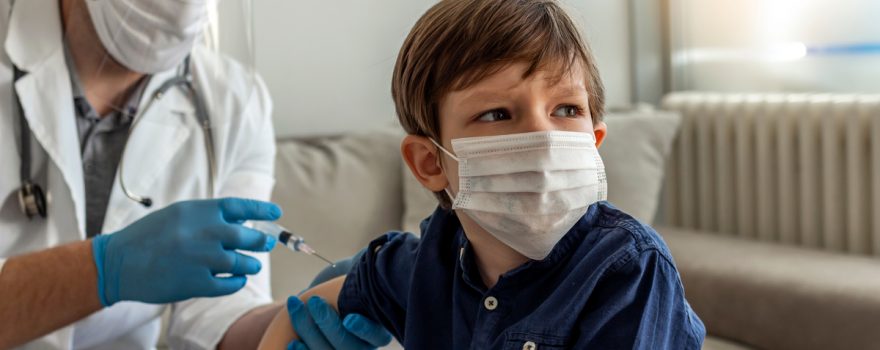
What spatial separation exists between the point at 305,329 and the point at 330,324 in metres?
0.04

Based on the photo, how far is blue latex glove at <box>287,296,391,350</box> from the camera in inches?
49.0

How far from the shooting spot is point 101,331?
1.51m

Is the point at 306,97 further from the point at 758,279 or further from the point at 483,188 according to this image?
the point at 483,188

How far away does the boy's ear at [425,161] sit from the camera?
1114mm

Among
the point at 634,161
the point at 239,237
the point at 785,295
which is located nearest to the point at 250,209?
the point at 239,237

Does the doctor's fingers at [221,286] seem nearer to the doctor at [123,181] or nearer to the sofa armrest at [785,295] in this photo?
the doctor at [123,181]

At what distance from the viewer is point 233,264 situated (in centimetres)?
133

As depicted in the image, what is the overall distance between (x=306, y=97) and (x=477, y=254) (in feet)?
4.77

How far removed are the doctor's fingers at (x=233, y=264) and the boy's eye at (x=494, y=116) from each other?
474 millimetres

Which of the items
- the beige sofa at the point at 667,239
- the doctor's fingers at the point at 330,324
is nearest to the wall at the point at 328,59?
the beige sofa at the point at 667,239

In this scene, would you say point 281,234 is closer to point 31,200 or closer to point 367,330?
point 367,330

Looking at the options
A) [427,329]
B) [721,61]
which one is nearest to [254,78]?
[427,329]

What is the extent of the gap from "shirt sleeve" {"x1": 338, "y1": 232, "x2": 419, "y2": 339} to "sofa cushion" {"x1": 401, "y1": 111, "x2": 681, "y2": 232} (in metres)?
A: 1.00

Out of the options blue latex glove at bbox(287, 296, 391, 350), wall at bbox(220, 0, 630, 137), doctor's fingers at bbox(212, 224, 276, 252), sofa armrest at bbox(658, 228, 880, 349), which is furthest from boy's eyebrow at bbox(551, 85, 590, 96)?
wall at bbox(220, 0, 630, 137)
